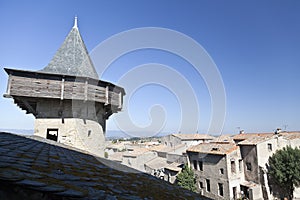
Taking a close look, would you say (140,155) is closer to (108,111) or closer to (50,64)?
(108,111)

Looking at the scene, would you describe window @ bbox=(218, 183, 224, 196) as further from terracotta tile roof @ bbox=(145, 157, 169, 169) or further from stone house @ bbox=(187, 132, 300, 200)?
terracotta tile roof @ bbox=(145, 157, 169, 169)

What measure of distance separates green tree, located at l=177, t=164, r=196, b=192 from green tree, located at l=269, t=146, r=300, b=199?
7.42 m

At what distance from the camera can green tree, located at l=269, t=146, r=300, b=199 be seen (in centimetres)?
1761

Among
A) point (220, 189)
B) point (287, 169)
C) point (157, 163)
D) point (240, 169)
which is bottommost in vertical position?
point (220, 189)

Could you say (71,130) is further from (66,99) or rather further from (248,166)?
(248,166)

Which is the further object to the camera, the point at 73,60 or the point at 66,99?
the point at 73,60

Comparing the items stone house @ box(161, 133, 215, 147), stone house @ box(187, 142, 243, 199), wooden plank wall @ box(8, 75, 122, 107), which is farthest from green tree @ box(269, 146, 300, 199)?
wooden plank wall @ box(8, 75, 122, 107)

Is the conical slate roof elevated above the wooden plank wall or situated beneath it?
elevated above

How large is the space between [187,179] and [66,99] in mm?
15753

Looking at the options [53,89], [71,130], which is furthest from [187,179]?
[53,89]

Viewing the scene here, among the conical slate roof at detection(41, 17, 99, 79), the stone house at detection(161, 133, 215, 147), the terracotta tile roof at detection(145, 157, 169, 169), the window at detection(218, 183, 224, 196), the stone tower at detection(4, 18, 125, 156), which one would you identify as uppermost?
the conical slate roof at detection(41, 17, 99, 79)

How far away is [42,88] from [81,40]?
15.3 feet

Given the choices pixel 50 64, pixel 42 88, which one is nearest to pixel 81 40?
pixel 50 64

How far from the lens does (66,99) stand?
30.3 feet
